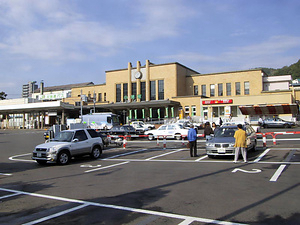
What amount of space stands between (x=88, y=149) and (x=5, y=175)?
4.48 meters

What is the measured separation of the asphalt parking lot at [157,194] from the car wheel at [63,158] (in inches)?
45.5

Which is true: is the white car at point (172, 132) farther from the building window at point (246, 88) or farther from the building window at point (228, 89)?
the building window at point (228, 89)

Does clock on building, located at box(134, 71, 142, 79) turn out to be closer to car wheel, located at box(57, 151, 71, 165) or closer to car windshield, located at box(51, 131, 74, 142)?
car windshield, located at box(51, 131, 74, 142)

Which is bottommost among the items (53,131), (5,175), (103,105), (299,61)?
(5,175)

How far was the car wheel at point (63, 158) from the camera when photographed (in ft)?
44.1

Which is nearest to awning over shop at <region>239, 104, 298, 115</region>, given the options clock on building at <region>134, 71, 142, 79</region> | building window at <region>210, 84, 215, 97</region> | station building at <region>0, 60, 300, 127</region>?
station building at <region>0, 60, 300, 127</region>

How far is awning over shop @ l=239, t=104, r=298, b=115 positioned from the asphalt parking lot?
37939 mm

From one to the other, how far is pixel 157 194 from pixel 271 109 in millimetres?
45070

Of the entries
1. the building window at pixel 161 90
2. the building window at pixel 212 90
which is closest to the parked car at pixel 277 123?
the building window at pixel 212 90

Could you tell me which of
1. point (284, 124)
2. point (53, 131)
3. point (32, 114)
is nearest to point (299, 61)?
point (284, 124)

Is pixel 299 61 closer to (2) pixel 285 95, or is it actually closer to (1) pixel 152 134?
(2) pixel 285 95

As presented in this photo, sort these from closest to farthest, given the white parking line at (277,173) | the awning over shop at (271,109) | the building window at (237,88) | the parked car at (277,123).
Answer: the white parking line at (277,173), the parked car at (277,123), the awning over shop at (271,109), the building window at (237,88)

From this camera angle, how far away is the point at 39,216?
5.92 meters

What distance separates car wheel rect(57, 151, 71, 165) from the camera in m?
13.4
